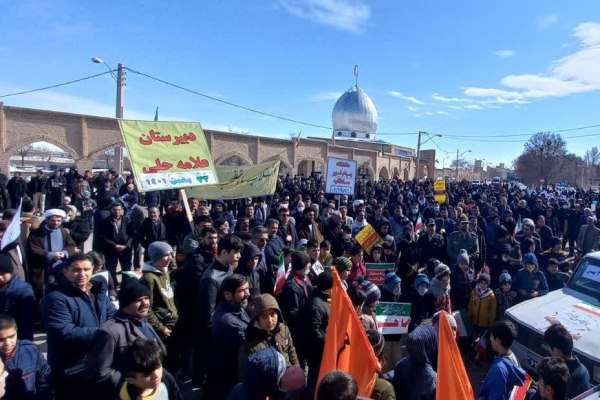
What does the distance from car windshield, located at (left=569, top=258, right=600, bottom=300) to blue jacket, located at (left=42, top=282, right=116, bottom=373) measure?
5811mm

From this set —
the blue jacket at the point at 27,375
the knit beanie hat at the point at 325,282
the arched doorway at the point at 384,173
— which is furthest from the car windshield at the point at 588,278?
the arched doorway at the point at 384,173

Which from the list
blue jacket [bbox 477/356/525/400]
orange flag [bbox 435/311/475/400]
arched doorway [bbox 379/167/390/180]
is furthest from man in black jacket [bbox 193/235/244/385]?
arched doorway [bbox 379/167/390/180]

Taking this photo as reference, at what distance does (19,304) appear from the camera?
345 cm

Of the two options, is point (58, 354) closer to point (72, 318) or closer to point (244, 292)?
point (72, 318)

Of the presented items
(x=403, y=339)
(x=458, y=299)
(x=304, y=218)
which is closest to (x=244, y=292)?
(x=403, y=339)

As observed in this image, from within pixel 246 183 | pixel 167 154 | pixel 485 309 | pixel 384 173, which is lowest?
pixel 485 309

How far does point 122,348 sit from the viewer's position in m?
2.82

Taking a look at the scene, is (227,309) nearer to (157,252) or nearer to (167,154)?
(157,252)

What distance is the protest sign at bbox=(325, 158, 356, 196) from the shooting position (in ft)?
36.9

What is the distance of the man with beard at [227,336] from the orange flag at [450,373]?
154 cm

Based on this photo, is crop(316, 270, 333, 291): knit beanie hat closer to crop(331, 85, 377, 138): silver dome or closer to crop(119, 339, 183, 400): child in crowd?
crop(119, 339, 183, 400): child in crowd

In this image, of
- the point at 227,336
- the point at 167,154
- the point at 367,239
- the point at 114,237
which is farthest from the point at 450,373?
the point at 114,237

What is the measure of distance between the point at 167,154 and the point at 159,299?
143 inches

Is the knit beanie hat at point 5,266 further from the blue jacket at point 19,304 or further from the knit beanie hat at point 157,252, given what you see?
the knit beanie hat at point 157,252
